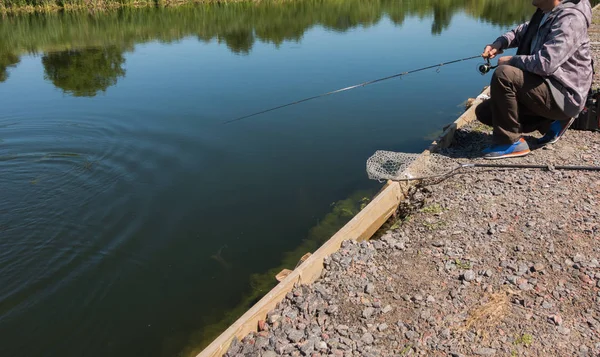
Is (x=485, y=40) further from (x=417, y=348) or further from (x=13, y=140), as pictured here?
(x=417, y=348)

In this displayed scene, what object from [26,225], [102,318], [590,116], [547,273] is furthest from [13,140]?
[590,116]

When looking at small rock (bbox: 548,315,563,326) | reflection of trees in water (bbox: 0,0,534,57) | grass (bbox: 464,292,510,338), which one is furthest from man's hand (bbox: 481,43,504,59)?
reflection of trees in water (bbox: 0,0,534,57)

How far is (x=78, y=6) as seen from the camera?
27078 mm

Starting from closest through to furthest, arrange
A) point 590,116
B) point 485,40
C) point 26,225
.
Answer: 1. point 26,225
2. point 590,116
3. point 485,40

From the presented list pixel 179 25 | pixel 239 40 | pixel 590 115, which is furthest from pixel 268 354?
pixel 179 25

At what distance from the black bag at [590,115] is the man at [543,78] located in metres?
0.70

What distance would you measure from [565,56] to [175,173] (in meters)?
4.94

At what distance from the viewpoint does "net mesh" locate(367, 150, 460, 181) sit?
5.38m

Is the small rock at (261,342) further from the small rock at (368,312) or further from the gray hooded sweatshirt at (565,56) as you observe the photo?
the gray hooded sweatshirt at (565,56)

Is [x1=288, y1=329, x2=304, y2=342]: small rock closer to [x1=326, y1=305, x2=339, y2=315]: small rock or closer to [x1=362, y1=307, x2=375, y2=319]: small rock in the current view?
[x1=326, y1=305, x2=339, y2=315]: small rock

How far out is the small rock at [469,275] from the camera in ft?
11.9

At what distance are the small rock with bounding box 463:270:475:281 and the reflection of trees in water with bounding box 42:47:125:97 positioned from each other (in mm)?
9652

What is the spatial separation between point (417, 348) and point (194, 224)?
10.5 ft

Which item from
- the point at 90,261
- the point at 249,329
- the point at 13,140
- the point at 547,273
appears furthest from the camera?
the point at 13,140
